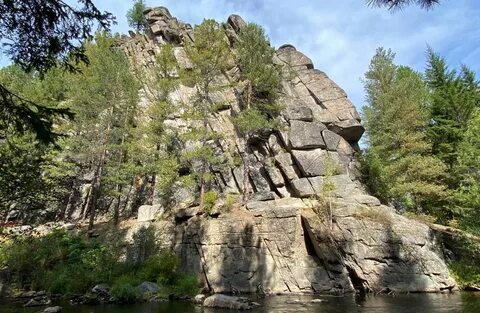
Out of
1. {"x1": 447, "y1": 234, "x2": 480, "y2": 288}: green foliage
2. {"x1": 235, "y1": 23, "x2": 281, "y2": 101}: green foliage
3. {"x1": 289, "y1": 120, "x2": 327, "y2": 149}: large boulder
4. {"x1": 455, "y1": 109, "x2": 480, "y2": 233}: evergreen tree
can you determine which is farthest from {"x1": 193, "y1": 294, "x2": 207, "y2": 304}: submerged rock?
{"x1": 235, "y1": 23, "x2": 281, "y2": 101}: green foliage

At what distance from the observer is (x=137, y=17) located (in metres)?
53.6

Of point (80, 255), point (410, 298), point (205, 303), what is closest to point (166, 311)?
point (205, 303)

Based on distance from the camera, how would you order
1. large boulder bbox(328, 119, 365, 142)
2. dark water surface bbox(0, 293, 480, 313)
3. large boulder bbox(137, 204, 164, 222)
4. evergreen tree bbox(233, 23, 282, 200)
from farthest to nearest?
large boulder bbox(328, 119, 365, 142) < evergreen tree bbox(233, 23, 282, 200) < large boulder bbox(137, 204, 164, 222) < dark water surface bbox(0, 293, 480, 313)

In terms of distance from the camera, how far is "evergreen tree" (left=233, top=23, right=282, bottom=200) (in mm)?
30719

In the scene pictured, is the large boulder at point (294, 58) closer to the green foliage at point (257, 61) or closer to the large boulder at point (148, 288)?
the green foliage at point (257, 61)

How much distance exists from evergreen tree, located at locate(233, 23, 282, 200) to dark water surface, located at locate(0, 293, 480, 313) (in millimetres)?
13139

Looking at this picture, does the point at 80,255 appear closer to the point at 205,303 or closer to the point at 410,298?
the point at 205,303

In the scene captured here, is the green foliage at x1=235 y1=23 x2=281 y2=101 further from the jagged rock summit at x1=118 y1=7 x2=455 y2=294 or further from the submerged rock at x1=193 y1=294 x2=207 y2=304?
A: the submerged rock at x1=193 y1=294 x2=207 y2=304

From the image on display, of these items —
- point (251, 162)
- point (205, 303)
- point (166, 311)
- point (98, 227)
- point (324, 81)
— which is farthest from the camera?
point (324, 81)

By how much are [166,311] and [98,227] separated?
1399 cm

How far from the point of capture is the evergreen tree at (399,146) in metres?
28.0

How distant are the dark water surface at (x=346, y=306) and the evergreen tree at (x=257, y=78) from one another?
13.1 m

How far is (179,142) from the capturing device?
3262cm

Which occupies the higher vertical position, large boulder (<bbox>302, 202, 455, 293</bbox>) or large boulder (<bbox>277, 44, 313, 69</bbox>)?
large boulder (<bbox>277, 44, 313, 69</bbox>)
